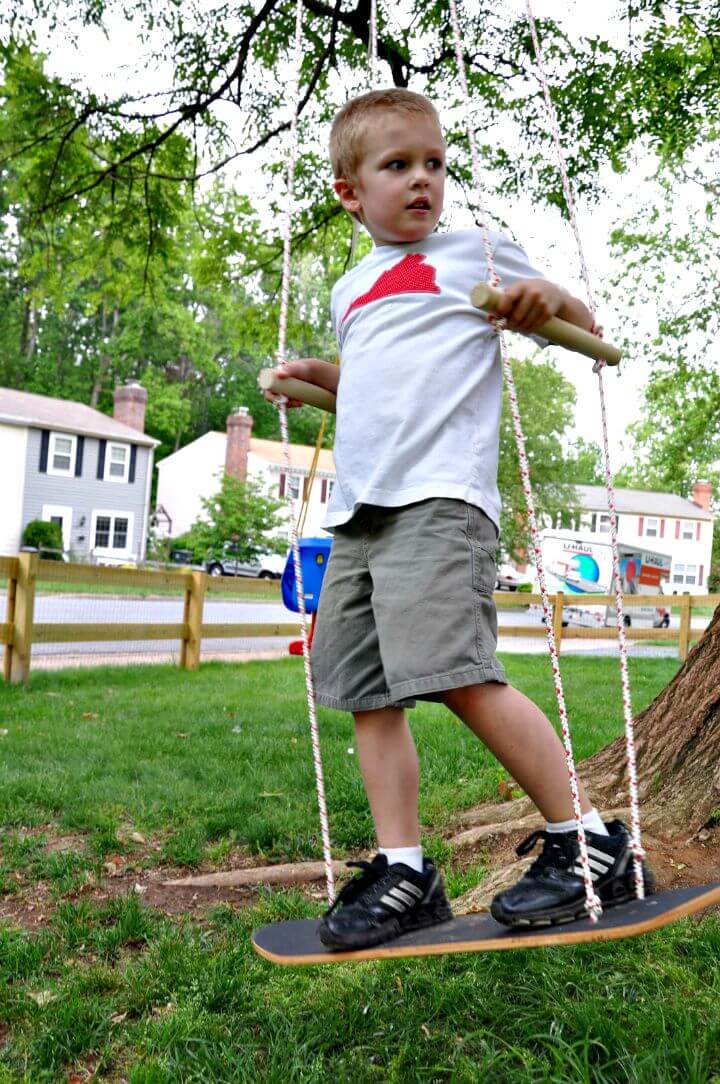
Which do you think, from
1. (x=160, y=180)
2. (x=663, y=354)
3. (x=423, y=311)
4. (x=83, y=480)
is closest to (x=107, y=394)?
(x=83, y=480)

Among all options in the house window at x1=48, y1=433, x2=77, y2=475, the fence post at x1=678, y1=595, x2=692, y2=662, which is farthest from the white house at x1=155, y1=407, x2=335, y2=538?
the fence post at x1=678, y1=595, x2=692, y2=662

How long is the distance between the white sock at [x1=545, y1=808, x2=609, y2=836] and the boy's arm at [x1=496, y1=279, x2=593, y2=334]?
3.31 ft

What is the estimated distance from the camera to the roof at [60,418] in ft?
90.5

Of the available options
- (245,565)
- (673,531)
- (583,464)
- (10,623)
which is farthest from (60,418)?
(673,531)

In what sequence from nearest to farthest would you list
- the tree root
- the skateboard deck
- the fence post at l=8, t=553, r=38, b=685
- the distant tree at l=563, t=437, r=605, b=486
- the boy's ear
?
the skateboard deck → the boy's ear → the tree root → the fence post at l=8, t=553, r=38, b=685 → the distant tree at l=563, t=437, r=605, b=486

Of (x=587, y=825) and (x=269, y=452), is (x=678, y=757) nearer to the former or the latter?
(x=587, y=825)

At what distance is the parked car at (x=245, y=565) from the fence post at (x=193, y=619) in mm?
18526

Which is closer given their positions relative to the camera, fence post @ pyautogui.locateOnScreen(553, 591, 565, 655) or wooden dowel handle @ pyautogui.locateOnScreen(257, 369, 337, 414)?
wooden dowel handle @ pyautogui.locateOnScreen(257, 369, 337, 414)

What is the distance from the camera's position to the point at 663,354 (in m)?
12.8

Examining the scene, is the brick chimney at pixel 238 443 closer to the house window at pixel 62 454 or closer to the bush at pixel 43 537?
the house window at pixel 62 454

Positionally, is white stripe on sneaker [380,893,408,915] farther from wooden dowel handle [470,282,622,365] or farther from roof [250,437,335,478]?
roof [250,437,335,478]

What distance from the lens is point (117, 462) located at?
30.2 metres

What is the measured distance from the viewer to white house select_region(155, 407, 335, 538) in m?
33.9

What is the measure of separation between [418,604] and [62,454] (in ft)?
94.8
